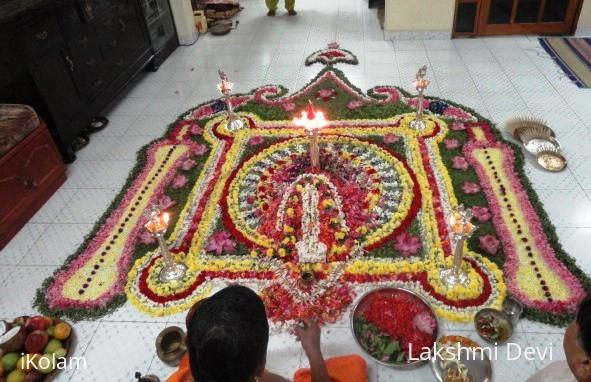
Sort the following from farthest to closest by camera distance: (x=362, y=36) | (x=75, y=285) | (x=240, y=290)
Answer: (x=362, y=36) < (x=75, y=285) < (x=240, y=290)

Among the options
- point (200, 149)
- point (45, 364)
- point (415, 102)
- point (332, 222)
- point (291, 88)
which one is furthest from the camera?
point (291, 88)

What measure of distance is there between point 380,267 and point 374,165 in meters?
0.98

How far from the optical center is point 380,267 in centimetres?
249

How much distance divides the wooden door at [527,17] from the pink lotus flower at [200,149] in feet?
12.3

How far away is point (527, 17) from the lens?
515 cm

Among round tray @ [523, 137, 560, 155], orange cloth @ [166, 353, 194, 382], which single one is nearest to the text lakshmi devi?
orange cloth @ [166, 353, 194, 382]

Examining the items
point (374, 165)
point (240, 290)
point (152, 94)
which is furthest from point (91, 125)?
point (240, 290)

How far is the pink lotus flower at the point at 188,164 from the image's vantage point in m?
3.40

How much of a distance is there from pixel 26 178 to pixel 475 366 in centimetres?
306

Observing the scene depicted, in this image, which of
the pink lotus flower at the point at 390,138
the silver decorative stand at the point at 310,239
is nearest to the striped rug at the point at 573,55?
the pink lotus flower at the point at 390,138

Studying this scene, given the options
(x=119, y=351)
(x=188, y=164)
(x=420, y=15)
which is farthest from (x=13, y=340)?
(x=420, y=15)

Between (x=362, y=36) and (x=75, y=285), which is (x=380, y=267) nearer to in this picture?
(x=75, y=285)

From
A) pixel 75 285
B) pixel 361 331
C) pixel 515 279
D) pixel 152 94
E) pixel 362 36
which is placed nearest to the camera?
pixel 361 331

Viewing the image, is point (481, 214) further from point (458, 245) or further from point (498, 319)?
point (498, 319)
